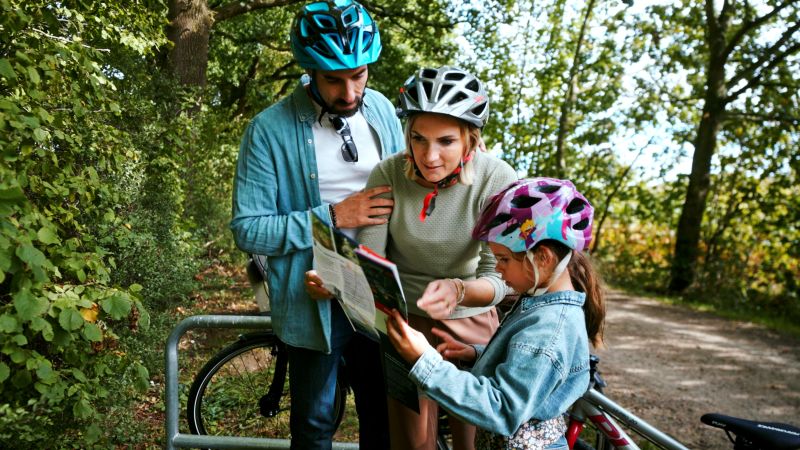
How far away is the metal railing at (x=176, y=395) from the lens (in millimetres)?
2863

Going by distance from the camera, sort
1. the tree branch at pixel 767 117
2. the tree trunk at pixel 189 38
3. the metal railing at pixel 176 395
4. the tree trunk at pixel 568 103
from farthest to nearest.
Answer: the tree trunk at pixel 568 103
the tree branch at pixel 767 117
the tree trunk at pixel 189 38
the metal railing at pixel 176 395

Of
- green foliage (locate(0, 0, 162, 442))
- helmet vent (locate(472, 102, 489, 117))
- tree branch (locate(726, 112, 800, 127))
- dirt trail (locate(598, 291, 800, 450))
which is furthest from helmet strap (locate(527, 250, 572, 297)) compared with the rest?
tree branch (locate(726, 112, 800, 127))

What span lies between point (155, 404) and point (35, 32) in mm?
2663

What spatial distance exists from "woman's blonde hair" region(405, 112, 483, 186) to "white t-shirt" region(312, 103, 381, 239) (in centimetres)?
32

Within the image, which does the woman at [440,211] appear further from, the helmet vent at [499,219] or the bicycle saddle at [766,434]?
the bicycle saddle at [766,434]

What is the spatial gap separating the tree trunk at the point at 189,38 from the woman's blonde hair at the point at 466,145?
5793mm

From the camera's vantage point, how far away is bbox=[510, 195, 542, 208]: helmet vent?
1.88 metres

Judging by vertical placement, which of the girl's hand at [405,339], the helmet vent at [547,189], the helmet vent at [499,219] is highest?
the helmet vent at [547,189]

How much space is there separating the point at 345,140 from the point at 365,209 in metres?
0.38

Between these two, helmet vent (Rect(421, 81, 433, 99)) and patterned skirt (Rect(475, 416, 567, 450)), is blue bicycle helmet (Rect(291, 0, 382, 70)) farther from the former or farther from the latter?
patterned skirt (Rect(475, 416, 567, 450))

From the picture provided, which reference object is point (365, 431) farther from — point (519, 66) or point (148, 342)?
point (519, 66)

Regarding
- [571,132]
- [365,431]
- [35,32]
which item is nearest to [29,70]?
[35,32]

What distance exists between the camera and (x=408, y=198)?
7.25ft

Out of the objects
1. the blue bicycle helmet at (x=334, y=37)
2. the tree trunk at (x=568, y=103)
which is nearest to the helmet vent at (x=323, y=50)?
the blue bicycle helmet at (x=334, y=37)
